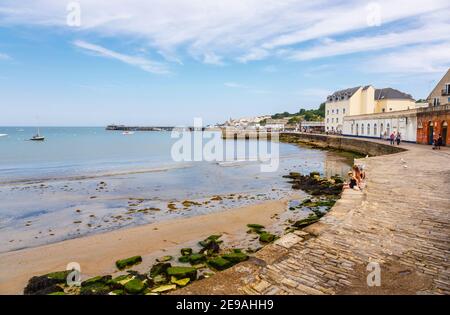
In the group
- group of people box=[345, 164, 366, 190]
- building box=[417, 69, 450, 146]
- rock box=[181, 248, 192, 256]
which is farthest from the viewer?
building box=[417, 69, 450, 146]

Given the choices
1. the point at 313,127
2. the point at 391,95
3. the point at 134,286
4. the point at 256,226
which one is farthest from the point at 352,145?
the point at 313,127

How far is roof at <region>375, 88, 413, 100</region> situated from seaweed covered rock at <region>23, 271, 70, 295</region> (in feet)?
208

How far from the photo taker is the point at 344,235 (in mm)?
7129

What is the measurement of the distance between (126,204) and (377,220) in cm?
1225

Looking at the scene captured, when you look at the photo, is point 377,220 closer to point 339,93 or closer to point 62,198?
point 62,198

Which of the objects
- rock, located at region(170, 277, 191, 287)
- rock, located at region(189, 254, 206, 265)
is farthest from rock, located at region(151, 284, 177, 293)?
rock, located at region(189, 254, 206, 265)

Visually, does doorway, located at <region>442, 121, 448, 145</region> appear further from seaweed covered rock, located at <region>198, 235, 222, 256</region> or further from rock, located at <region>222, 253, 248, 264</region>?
rock, located at <region>222, 253, 248, 264</region>

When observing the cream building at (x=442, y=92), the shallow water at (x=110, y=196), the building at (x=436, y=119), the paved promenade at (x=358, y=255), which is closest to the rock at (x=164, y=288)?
the paved promenade at (x=358, y=255)

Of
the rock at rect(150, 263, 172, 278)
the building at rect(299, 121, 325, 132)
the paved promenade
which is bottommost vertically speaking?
the rock at rect(150, 263, 172, 278)

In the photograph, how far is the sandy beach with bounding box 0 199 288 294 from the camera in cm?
839

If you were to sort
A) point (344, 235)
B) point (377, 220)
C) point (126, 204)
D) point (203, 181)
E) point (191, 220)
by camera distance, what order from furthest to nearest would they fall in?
point (203, 181) < point (126, 204) < point (191, 220) < point (377, 220) < point (344, 235)

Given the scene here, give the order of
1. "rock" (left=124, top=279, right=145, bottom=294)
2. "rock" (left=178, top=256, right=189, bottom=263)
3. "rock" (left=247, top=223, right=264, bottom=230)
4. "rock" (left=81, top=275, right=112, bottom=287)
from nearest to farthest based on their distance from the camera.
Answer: "rock" (left=124, top=279, right=145, bottom=294) → "rock" (left=81, top=275, right=112, bottom=287) → "rock" (left=178, top=256, right=189, bottom=263) → "rock" (left=247, top=223, right=264, bottom=230)

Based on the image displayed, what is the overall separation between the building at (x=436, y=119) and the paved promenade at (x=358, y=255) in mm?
23161

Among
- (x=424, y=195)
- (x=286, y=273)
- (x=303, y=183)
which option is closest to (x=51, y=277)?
(x=286, y=273)
